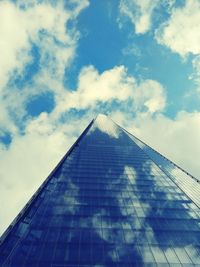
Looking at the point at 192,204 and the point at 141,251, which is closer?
the point at 141,251

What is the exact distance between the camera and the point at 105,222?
5344 cm

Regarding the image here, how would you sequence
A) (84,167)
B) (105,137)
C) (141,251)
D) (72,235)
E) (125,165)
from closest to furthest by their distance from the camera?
(141,251)
(72,235)
(84,167)
(125,165)
(105,137)

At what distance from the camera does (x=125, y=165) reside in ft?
300

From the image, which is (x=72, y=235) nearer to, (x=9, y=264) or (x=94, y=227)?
Answer: (x=94, y=227)

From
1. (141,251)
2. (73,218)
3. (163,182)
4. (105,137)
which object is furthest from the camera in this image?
(105,137)

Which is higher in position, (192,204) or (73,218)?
(192,204)

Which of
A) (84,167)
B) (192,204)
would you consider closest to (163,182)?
(192,204)

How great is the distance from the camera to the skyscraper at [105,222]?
1692 inches

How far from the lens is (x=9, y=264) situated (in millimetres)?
39875

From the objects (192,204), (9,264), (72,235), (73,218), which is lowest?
(9,264)

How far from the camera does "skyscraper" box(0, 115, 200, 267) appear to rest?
4297cm

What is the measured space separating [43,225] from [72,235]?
19.2 ft

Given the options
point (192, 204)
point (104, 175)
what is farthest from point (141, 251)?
point (104, 175)

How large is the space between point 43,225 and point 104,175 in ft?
103
